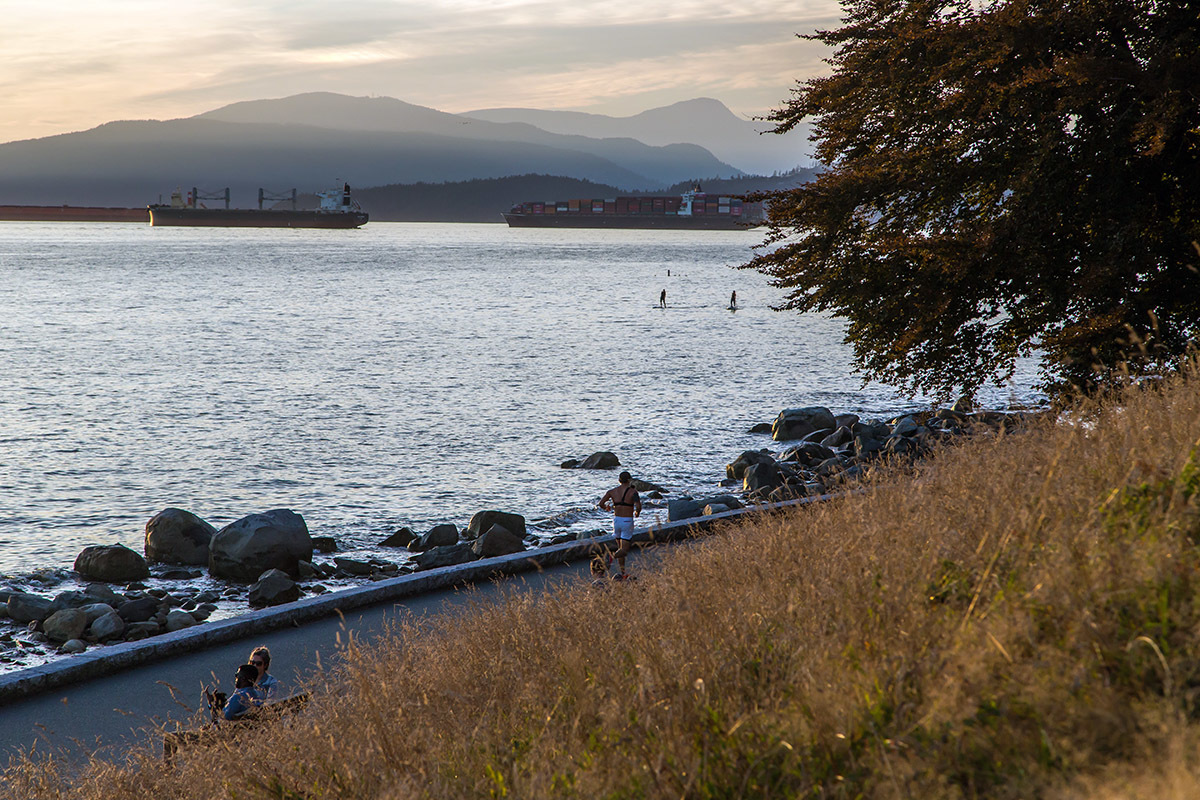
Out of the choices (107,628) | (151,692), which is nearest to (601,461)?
(107,628)

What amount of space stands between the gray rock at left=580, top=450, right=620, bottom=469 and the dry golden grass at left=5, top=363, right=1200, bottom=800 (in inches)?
536

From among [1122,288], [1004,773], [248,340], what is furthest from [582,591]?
[248,340]

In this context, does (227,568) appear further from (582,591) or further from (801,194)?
(801,194)

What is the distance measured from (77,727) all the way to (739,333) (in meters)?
48.4

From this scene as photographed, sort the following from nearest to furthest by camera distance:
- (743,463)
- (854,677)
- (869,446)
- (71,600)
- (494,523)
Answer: (854,677), (71,600), (494,523), (743,463), (869,446)

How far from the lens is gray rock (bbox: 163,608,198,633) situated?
11.4 m

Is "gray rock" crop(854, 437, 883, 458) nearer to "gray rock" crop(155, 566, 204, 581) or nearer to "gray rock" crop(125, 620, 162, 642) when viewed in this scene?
"gray rock" crop(155, 566, 204, 581)

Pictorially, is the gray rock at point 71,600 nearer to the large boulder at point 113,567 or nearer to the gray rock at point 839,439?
the large boulder at point 113,567

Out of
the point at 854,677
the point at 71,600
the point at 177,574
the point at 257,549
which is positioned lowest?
the point at 177,574

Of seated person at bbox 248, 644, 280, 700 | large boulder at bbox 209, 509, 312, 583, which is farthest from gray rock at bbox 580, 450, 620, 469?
seated person at bbox 248, 644, 280, 700

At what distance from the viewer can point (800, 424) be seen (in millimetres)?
24266

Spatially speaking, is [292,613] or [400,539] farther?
[400,539]

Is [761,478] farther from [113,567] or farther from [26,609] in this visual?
[26,609]

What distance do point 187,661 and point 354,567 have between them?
4.98 meters
